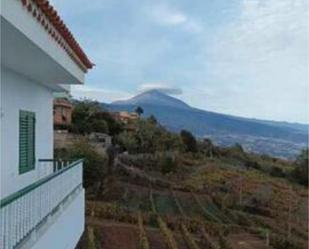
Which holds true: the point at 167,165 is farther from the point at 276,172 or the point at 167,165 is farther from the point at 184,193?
the point at 276,172

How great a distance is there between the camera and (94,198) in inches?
959

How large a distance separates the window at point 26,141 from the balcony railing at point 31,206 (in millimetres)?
737

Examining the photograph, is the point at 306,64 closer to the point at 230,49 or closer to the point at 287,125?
the point at 230,49

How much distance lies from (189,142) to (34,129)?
46307mm

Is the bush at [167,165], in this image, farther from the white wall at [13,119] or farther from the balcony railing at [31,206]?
the balcony railing at [31,206]

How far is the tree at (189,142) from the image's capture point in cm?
5516

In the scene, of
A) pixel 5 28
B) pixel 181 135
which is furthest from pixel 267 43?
pixel 181 135

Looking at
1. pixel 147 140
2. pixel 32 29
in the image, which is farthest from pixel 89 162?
pixel 147 140

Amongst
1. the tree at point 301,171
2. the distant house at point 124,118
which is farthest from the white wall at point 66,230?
the distant house at point 124,118

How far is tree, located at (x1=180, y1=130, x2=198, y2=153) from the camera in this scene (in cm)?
5516

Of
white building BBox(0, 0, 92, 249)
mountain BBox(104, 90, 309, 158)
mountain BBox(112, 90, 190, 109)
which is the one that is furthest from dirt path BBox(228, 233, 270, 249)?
mountain BBox(112, 90, 190, 109)

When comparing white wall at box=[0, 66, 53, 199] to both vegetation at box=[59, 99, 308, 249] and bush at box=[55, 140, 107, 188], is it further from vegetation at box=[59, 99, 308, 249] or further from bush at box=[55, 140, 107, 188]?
bush at box=[55, 140, 107, 188]

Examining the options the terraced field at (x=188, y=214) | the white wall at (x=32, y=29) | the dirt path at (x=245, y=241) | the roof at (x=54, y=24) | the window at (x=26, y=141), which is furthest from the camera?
the dirt path at (x=245, y=241)

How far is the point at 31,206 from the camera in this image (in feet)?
20.8
